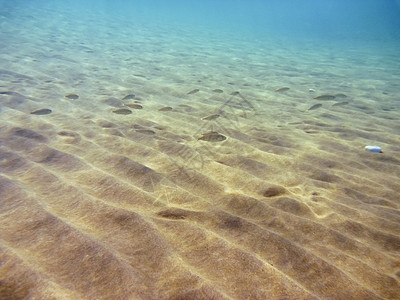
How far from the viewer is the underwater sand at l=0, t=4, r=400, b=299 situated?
1685 millimetres

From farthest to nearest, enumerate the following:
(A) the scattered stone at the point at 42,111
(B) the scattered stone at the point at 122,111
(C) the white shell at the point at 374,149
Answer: (B) the scattered stone at the point at 122,111 < (A) the scattered stone at the point at 42,111 < (C) the white shell at the point at 374,149

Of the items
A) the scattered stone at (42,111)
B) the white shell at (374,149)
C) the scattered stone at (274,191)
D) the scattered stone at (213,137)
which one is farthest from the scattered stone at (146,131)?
the white shell at (374,149)

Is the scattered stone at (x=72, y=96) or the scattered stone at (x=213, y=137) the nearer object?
the scattered stone at (x=213, y=137)

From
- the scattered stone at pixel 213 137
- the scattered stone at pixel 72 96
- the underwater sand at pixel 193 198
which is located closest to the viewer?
the underwater sand at pixel 193 198

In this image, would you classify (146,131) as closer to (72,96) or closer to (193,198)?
(193,198)

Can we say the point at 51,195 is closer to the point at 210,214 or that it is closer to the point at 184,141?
the point at 210,214

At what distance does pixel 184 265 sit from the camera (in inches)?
70.5

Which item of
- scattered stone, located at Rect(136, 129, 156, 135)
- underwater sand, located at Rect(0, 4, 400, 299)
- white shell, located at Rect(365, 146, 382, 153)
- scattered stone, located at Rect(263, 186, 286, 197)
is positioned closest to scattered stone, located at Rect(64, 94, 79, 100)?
underwater sand, located at Rect(0, 4, 400, 299)

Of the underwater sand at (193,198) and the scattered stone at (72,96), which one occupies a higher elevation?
the underwater sand at (193,198)

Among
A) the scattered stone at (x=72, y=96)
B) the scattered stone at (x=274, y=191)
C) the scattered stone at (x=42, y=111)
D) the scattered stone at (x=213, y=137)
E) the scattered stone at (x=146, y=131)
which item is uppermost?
the scattered stone at (x=274, y=191)

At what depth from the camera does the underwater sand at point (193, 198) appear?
1.68m

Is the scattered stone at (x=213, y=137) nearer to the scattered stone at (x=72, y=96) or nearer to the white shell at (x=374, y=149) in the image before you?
the white shell at (x=374, y=149)

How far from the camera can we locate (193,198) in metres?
2.65

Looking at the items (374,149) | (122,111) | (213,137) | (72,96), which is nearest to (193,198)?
(213,137)
